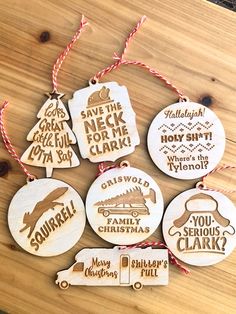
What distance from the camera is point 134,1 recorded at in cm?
97

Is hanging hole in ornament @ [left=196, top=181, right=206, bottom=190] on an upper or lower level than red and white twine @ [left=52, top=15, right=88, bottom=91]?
lower

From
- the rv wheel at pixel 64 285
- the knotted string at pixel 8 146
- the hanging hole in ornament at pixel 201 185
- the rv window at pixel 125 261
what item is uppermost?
the hanging hole in ornament at pixel 201 185

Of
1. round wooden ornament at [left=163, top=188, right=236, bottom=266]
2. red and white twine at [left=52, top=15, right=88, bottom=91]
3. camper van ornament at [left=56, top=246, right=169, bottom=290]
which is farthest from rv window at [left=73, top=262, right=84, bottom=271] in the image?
red and white twine at [left=52, top=15, right=88, bottom=91]

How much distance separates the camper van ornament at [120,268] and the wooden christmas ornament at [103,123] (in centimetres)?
16

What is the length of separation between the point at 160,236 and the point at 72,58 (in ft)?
1.12

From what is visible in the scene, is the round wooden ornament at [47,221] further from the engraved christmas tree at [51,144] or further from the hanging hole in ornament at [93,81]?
the hanging hole in ornament at [93,81]

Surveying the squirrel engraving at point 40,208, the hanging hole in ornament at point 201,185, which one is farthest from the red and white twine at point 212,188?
the squirrel engraving at point 40,208

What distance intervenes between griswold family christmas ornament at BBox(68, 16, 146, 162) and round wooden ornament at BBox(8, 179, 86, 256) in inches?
3.4

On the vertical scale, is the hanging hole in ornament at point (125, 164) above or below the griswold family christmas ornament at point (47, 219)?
above

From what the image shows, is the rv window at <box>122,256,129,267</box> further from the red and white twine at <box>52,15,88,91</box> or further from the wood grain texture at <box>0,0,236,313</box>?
the red and white twine at <box>52,15,88,91</box>

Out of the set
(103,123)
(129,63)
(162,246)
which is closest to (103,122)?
(103,123)

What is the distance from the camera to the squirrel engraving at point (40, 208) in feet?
2.96

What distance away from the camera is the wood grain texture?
2.98 feet

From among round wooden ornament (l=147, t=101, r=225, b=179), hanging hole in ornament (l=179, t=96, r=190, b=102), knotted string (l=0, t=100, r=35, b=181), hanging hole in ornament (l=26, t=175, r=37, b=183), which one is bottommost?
hanging hole in ornament (l=26, t=175, r=37, b=183)
